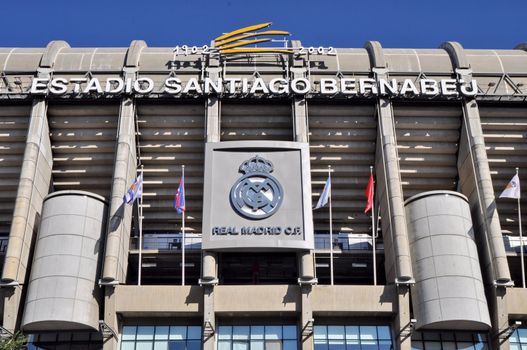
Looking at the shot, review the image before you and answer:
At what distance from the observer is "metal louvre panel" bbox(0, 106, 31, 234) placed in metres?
60.5

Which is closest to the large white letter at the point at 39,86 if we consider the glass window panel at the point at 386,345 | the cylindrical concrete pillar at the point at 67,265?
the cylindrical concrete pillar at the point at 67,265

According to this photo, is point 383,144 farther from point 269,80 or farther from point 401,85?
point 269,80

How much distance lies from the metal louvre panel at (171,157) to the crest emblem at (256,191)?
522cm

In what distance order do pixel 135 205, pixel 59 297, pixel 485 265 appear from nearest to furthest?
pixel 59 297 < pixel 485 265 < pixel 135 205

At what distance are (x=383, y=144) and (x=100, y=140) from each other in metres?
21.8

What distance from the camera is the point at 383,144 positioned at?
58344 mm

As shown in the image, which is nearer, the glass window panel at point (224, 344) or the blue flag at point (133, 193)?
the glass window panel at point (224, 344)

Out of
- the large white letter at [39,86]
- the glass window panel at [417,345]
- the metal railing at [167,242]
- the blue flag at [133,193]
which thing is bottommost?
the glass window panel at [417,345]

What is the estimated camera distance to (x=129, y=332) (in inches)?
2094

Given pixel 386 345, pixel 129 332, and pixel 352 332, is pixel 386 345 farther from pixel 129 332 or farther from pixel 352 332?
pixel 129 332

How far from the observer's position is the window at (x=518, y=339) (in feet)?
174

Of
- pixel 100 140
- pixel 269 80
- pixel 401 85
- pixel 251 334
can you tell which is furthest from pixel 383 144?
pixel 100 140

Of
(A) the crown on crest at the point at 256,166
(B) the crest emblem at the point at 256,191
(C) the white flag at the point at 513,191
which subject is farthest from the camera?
(A) the crown on crest at the point at 256,166

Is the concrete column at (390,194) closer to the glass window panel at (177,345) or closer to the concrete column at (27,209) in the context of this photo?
the glass window panel at (177,345)
